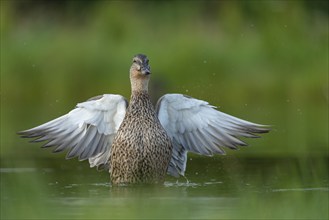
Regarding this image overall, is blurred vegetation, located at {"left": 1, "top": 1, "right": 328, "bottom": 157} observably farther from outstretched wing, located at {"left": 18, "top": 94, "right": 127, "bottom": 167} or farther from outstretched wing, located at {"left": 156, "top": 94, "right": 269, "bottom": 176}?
outstretched wing, located at {"left": 18, "top": 94, "right": 127, "bottom": 167}

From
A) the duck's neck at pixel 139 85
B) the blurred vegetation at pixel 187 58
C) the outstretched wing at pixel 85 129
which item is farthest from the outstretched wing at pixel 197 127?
the blurred vegetation at pixel 187 58

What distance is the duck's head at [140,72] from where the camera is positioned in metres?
9.97

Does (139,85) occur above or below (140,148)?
above

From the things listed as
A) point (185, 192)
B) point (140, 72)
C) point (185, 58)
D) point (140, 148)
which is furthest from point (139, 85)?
point (185, 58)

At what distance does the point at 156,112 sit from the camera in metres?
10.1

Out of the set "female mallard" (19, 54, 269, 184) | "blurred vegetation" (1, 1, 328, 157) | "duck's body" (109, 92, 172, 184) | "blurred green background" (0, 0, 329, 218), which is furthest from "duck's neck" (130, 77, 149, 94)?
"blurred vegetation" (1, 1, 328, 157)

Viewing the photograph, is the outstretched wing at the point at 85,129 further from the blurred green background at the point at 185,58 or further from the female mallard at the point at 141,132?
the blurred green background at the point at 185,58

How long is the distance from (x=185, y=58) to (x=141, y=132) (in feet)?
23.0

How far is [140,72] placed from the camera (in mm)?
9992

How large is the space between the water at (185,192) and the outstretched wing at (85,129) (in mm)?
307

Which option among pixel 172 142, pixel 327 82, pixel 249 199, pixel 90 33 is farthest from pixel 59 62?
pixel 249 199

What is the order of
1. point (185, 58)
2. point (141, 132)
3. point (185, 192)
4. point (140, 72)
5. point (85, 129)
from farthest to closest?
point (185, 58)
point (85, 129)
point (140, 72)
point (141, 132)
point (185, 192)

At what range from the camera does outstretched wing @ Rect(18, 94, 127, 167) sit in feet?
32.6

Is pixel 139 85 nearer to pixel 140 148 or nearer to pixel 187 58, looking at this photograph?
pixel 140 148
